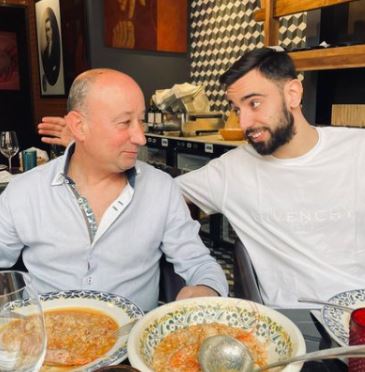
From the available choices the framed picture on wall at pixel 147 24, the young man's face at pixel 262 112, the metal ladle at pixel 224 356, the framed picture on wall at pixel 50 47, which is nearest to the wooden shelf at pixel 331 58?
the young man's face at pixel 262 112

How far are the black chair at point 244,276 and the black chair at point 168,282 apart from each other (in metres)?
0.21

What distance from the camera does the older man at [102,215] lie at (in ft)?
4.45

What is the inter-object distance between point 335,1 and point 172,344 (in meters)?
2.58

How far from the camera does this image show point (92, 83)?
4.54 feet

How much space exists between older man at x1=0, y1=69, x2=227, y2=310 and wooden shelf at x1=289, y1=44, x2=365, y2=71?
1.77 meters

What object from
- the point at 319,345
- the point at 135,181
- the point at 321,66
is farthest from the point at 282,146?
the point at 321,66

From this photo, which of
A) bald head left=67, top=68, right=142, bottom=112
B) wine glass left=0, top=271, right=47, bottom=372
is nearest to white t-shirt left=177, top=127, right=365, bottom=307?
bald head left=67, top=68, right=142, bottom=112

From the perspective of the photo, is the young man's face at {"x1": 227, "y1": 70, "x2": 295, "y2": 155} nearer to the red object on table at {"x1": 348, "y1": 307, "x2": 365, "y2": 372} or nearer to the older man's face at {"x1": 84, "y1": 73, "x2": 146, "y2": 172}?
the older man's face at {"x1": 84, "y1": 73, "x2": 146, "y2": 172}

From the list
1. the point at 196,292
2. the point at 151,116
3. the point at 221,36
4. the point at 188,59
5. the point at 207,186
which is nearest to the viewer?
the point at 196,292

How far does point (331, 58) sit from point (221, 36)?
95.0 inches

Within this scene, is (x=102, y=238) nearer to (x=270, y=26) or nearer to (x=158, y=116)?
(x=270, y=26)

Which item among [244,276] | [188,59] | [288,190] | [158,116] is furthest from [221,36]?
[244,276]

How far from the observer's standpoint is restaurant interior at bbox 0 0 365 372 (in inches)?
125

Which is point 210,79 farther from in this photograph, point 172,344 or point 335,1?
point 172,344
